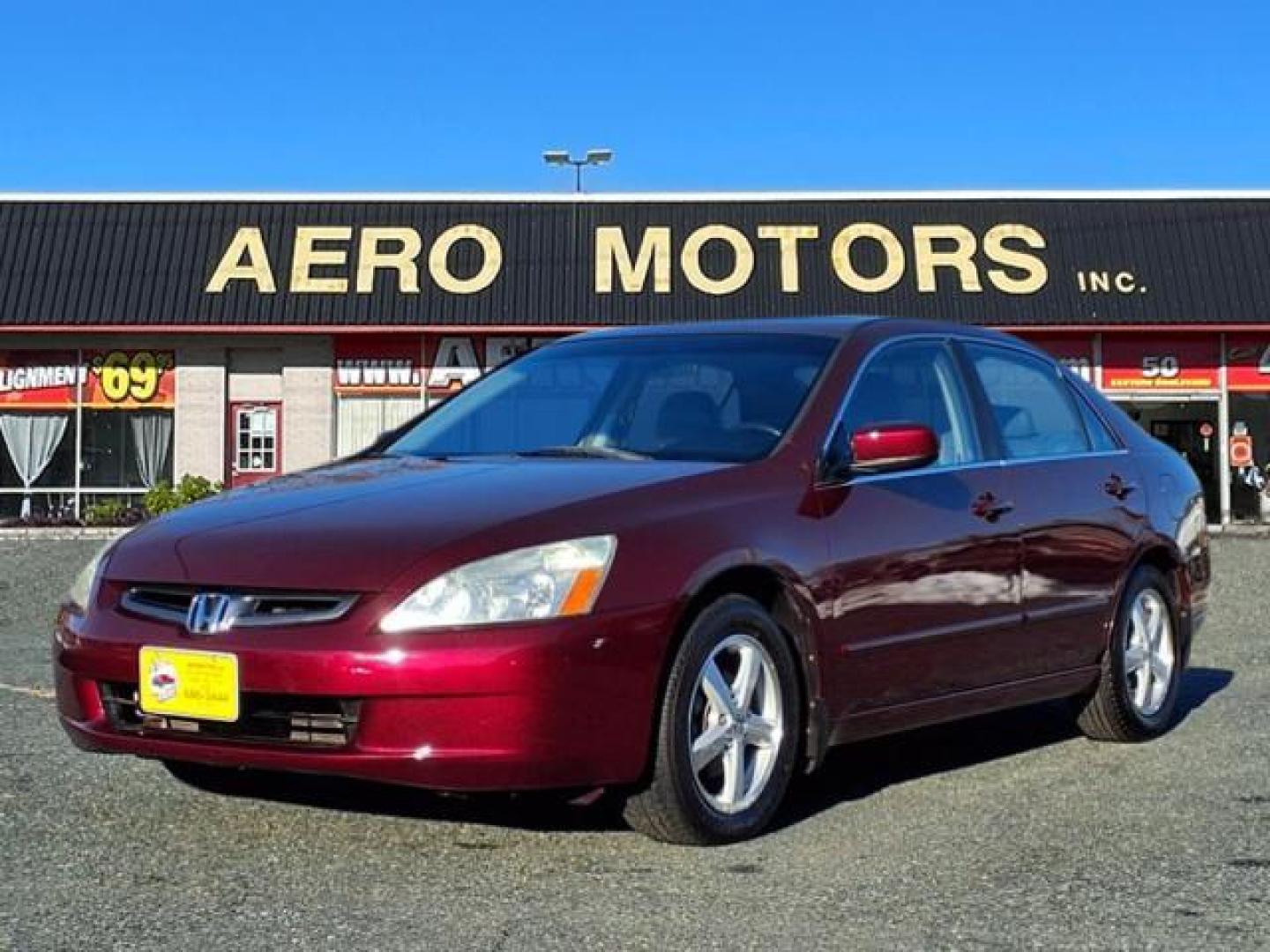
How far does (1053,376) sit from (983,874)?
2767 millimetres

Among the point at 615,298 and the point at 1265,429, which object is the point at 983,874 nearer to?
the point at 615,298

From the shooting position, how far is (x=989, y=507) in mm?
5574

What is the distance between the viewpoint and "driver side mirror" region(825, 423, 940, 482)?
501 centimetres

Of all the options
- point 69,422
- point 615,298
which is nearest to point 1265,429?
point 615,298

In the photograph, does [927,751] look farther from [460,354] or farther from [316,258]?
[316,258]

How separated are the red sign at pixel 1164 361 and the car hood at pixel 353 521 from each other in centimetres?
2196

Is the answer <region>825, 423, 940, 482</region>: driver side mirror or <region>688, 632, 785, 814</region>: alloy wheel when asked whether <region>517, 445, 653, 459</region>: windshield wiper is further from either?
<region>688, 632, 785, 814</region>: alloy wheel

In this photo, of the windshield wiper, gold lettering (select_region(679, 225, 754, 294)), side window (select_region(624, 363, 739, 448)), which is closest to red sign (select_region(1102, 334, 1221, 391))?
gold lettering (select_region(679, 225, 754, 294))

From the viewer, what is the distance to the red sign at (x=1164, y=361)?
1003 inches

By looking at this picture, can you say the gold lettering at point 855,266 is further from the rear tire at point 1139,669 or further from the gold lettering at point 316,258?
the rear tire at point 1139,669

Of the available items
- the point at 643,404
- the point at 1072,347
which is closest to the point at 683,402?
the point at 643,404

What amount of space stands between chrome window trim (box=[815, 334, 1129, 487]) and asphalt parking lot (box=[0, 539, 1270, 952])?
106 cm

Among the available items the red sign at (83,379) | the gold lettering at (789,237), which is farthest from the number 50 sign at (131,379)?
the gold lettering at (789,237)

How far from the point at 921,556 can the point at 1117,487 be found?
1.53m
